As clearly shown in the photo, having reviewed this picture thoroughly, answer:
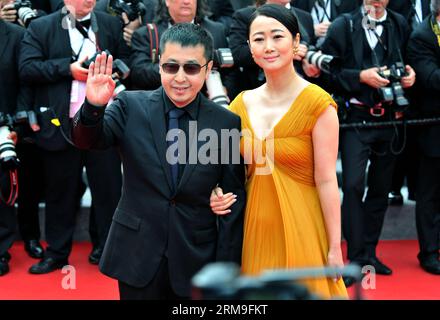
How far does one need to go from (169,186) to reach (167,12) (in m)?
2.74

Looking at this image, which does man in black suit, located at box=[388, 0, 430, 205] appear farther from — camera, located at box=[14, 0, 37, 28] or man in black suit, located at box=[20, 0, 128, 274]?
camera, located at box=[14, 0, 37, 28]

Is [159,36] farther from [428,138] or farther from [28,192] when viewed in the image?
[428,138]

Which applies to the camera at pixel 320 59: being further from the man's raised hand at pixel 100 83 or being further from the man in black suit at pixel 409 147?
the man's raised hand at pixel 100 83

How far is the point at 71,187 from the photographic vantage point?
19.6 ft

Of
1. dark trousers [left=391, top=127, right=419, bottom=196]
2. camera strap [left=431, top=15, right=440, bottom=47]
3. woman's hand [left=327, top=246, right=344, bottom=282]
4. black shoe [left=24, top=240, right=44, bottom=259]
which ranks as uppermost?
camera strap [left=431, top=15, right=440, bottom=47]

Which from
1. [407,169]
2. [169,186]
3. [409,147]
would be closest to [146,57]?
[409,147]

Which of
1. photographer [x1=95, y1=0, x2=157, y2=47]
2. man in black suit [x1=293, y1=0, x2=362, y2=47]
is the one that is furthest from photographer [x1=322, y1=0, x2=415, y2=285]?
photographer [x1=95, y1=0, x2=157, y2=47]

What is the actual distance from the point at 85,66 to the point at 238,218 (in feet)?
8.39

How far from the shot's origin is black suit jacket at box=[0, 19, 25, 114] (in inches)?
230

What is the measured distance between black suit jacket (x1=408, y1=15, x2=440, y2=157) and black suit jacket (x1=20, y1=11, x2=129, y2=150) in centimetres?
212

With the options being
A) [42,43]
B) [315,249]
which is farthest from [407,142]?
[315,249]

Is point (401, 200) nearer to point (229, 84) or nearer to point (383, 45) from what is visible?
point (383, 45)

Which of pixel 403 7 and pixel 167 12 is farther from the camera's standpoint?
pixel 403 7

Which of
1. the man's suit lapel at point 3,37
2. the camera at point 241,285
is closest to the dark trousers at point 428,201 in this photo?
the man's suit lapel at point 3,37
